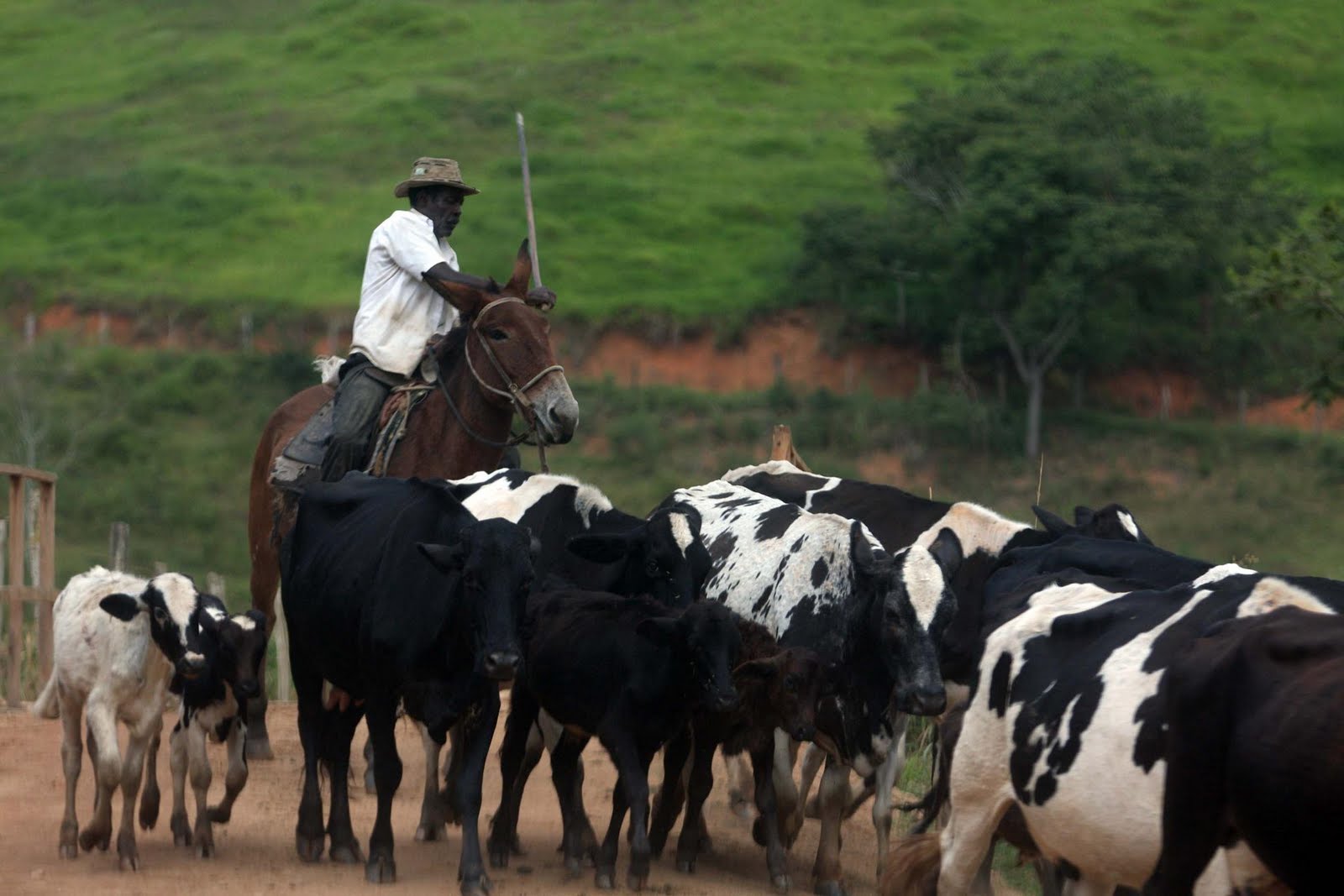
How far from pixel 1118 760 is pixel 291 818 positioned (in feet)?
17.7

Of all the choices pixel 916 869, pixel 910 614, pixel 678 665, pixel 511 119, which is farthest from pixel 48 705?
pixel 511 119

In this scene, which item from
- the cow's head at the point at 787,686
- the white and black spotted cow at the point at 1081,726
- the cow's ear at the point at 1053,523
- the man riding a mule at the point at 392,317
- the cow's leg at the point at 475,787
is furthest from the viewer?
the man riding a mule at the point at 392,317

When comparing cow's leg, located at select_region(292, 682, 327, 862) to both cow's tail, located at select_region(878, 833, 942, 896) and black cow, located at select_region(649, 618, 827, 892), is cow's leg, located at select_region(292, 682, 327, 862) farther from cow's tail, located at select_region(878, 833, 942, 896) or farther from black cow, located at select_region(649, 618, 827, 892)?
cow's tail, located at select_region(878, 833, 942, 896)

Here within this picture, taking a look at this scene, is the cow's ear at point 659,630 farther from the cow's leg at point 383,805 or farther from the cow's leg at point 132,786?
the cow's leg at point 132,786

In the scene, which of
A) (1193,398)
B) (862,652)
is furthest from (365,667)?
(1193,398)

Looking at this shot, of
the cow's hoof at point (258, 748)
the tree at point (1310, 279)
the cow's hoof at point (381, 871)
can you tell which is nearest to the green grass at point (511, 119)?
the tree at point (1310, 279)

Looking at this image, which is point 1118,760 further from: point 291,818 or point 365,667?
point 291,818

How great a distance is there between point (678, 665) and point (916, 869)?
154 cm

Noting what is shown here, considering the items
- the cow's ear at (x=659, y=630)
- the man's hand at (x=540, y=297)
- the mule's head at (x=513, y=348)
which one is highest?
the man's hand at (x=540, y=297)

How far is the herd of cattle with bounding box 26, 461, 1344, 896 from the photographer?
710 centimetres

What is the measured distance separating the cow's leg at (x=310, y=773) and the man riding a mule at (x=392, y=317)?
1.79 metres

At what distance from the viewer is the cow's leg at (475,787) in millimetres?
8406

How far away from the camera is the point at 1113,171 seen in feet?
146

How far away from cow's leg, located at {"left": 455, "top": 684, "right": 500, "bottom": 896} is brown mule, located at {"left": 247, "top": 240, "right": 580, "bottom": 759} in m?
2.12
